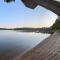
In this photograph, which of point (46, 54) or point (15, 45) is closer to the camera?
point (46, 54)

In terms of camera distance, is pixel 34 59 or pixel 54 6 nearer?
pixel 54 6

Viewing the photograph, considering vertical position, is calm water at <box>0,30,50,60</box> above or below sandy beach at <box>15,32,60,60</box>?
below

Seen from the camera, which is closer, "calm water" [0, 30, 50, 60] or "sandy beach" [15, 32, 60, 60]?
"sandy beach" [15, 32, 60, 60]

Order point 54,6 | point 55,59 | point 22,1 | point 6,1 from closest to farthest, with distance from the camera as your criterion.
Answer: point 6,1 → point 22,1 → point 54,6 → point 55,59

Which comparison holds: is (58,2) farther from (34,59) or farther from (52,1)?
(34,59)

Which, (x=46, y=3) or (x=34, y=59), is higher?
(x=46, y=3)

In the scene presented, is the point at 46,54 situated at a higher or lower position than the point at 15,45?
higher

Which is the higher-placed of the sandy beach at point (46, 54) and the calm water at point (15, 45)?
the sandy beach at point (46, 54)

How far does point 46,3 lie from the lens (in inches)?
166

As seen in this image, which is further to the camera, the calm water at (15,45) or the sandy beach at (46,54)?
the calm water at (15,45)

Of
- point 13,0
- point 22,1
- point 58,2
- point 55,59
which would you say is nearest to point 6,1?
point 13,0

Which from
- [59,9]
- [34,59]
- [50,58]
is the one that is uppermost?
[59,9]

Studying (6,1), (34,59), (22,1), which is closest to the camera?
(6,1)

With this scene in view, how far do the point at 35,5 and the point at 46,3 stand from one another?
9.5 inches
